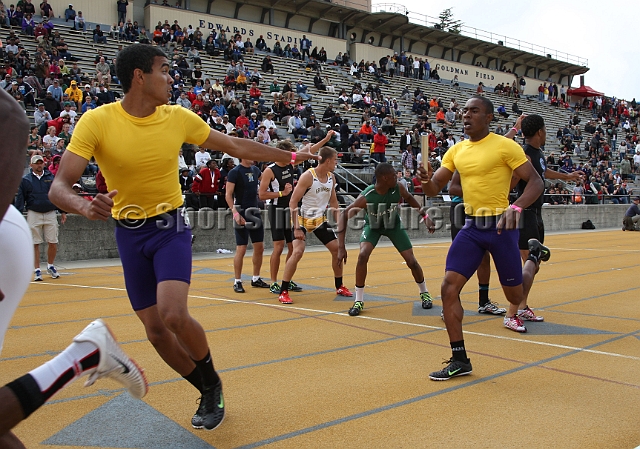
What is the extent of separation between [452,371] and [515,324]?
1.95m

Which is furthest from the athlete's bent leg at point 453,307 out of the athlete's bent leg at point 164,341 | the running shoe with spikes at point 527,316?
the running shoe with spikes at point 527,316

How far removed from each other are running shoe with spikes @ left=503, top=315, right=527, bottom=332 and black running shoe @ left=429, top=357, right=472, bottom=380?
1.76 meters

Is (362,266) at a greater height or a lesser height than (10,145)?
lesser

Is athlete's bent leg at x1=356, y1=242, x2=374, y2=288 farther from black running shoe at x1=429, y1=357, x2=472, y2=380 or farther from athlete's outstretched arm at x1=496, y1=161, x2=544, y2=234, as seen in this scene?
black running shoe at x1=429, y1=357, x2=472, y2=380

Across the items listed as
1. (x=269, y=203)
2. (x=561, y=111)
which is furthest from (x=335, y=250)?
(x=561, y=111)

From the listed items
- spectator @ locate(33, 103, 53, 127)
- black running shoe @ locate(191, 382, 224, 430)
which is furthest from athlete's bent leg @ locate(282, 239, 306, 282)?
spectator @ locate(33, 103, 53, 127)

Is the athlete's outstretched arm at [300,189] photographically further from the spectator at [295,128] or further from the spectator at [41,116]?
the spectator at [295,128]

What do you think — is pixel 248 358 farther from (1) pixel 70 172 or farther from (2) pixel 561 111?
(2) pixel 561 111

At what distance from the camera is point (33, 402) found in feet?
7.31

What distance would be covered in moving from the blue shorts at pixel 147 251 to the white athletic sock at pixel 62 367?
1.04 metres

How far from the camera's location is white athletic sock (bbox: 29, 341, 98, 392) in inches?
90.3

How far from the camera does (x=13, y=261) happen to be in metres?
2.17

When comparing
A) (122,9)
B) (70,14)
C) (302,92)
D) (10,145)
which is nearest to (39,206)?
(10,145)

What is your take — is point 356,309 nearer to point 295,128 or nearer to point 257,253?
point 257,253
